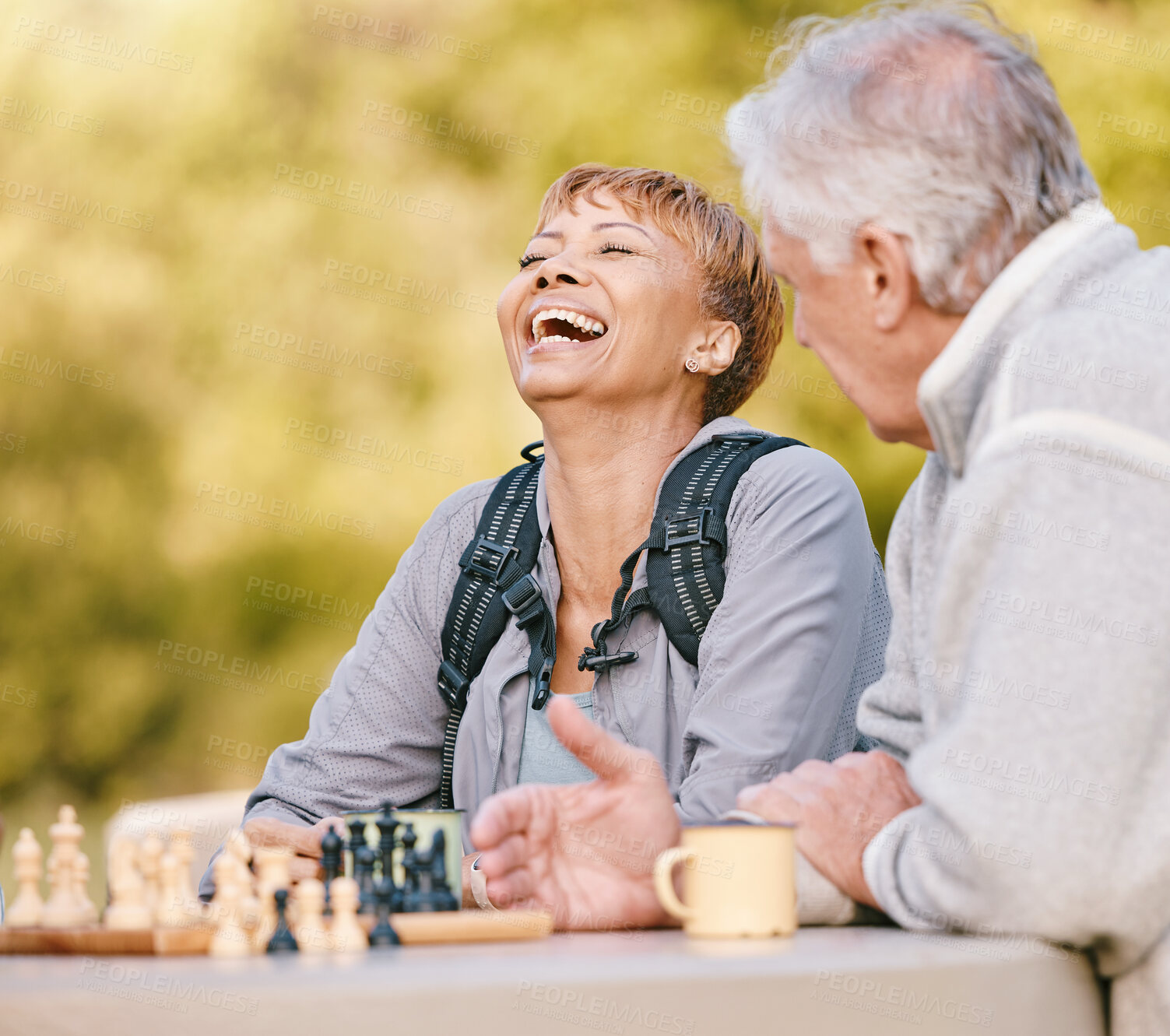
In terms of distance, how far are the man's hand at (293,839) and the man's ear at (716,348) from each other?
1085 millimetres

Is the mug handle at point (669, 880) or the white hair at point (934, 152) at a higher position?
the white hair at point (934, 152)

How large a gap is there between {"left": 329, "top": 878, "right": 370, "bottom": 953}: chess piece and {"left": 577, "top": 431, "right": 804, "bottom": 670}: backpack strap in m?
1.11

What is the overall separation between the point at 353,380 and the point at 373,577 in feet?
3.40

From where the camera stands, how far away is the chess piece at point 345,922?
119 centimetres

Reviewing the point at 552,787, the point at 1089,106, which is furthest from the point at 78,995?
the point at 1089,106

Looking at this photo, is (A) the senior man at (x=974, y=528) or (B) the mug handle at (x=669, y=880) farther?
(B) the mug handle at (x=669, y=880)

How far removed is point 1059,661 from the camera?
1.22 m

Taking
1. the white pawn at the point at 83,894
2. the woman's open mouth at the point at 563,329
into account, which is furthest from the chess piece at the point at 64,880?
the woman's open mouth at the point at 563,329

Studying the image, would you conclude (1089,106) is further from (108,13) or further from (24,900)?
(24,900)

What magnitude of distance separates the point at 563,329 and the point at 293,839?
1.06 metres

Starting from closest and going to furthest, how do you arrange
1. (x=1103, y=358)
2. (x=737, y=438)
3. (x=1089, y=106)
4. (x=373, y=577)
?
(x=1103, y=358) → (x=737, y=438) → (x=1089, y=106) → (x=373, y=577)

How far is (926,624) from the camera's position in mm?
1548

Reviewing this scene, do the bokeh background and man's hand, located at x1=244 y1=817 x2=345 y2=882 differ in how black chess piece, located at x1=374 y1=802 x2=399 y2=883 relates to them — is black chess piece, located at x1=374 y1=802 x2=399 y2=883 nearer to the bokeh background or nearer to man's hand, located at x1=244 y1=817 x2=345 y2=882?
man's hand, located at x1=244 y1=817 x2=345 y2=882

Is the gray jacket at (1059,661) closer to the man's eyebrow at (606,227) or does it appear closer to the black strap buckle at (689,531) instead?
the black strap buckle at (689,531)
